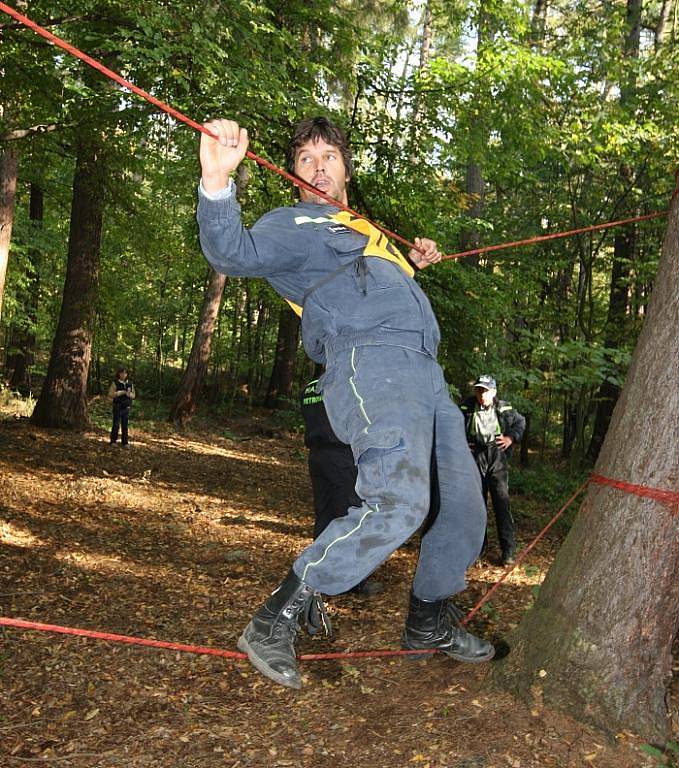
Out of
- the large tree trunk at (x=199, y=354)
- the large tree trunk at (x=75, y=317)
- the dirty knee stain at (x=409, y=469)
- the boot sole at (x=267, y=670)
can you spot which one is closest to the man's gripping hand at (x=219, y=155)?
the dirty knee stain at (x=409, y=469)

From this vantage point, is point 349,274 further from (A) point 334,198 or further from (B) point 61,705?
(B) point 61,705

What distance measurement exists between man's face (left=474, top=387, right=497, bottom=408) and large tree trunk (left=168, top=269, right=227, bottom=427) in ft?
29.6

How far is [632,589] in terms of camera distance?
2.86 meters

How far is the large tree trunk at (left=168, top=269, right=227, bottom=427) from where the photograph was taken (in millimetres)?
14695

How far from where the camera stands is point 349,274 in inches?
103

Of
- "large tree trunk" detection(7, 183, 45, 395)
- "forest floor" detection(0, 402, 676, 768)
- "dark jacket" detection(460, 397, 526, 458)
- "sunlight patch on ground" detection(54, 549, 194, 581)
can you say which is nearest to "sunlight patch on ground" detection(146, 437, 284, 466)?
"forest floor" detection(0, 402, 676, 768)

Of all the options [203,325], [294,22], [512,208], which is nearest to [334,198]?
[294,22]

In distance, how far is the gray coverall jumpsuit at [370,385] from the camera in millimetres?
2414

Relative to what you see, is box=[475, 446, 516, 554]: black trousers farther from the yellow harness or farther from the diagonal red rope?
the yellow harness

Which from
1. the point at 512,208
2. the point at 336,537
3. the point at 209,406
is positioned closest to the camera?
the point at 336,537

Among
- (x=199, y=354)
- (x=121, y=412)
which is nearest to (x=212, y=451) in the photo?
(x=121, y=412)

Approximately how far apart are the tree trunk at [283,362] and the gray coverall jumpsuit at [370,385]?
669 inches

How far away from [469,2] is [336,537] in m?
11.4

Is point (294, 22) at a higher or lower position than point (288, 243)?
higher
